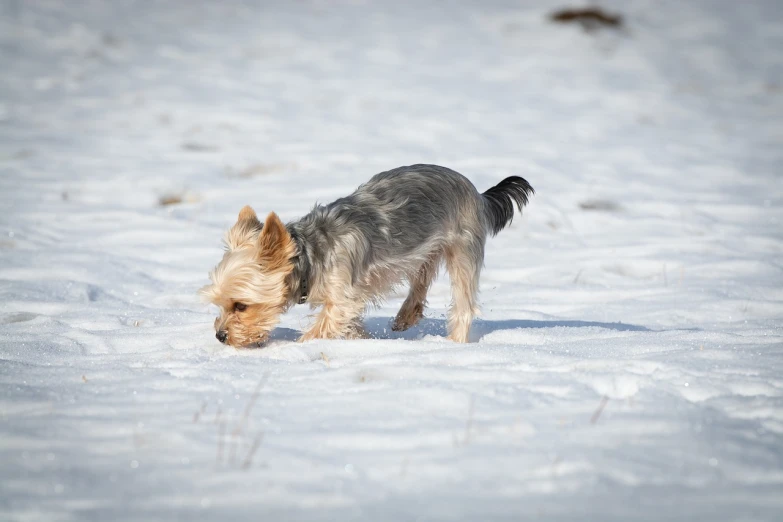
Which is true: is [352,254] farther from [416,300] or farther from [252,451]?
[252,451]

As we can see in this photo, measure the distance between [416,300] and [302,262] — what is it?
128 centimetres

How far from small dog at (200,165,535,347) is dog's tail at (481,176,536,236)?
0.35 feet

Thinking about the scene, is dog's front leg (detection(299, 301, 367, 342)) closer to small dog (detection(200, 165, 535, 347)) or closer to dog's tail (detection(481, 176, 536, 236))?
small dog (detection(200, 165, 535, 347))

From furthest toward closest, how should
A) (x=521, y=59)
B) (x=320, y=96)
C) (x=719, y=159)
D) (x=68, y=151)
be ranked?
(x=521, y=59) → (x=320, y=96) → (x=719, y=159) → (x=68, y=151)

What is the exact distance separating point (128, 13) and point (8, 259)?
41.9 feet

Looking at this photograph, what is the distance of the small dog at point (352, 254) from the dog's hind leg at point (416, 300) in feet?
0.36

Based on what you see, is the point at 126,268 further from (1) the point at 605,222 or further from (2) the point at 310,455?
(1) the point at 605,222

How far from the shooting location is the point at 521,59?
17078mm

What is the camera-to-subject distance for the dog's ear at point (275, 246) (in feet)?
14.7

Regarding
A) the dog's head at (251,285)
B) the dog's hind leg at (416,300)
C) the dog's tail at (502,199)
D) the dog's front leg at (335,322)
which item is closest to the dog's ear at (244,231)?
the dog's head at (251,285)

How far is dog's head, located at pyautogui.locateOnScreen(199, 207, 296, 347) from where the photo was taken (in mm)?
4574

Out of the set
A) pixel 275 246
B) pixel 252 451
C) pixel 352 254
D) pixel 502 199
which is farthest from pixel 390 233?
pixel 252 451

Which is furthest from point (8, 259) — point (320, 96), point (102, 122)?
point (320, 96)

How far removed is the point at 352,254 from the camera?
4770 mm
